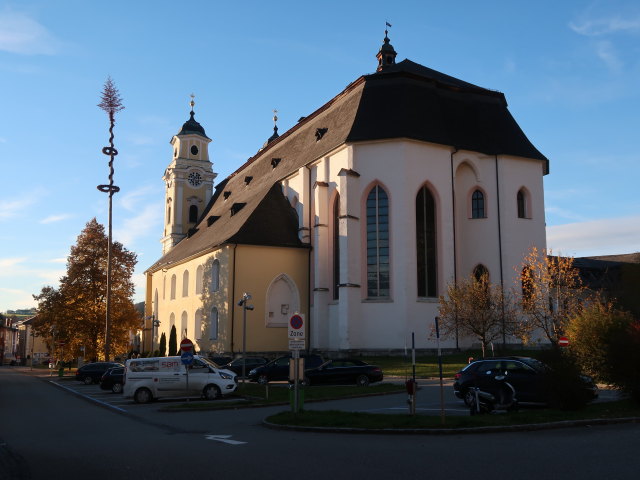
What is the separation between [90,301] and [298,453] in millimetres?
41075

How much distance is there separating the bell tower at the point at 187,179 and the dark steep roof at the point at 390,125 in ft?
57.4

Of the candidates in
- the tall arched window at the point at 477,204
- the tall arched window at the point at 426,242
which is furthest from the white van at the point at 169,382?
the tall arched window at the point at 477,204

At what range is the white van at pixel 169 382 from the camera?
73.0ft

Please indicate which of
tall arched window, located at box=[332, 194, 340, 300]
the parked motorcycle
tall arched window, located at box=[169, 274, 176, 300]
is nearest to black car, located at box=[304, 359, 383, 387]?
the parked motorcycle

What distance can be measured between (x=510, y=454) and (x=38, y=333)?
160 ft

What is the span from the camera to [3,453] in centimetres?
1063

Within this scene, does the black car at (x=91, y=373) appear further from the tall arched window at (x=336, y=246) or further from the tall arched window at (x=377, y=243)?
the tall arched window at (x=377, y=243)

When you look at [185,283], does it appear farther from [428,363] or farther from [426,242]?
[428,363]

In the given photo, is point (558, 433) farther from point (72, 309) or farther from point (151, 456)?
point (72, 309)

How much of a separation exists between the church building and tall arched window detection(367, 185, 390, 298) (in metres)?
0.06

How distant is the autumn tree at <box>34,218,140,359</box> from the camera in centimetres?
4662

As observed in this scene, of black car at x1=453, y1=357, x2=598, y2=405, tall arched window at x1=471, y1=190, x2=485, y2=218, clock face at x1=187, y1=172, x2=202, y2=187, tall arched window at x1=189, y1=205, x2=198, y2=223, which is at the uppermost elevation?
clock face at x1=187, y1=172, x2=202, y2=187

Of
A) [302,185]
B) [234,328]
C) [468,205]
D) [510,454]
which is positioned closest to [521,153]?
[468,205]

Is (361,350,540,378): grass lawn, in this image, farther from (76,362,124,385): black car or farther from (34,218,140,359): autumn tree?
(34,218,140,359): autumn tree
